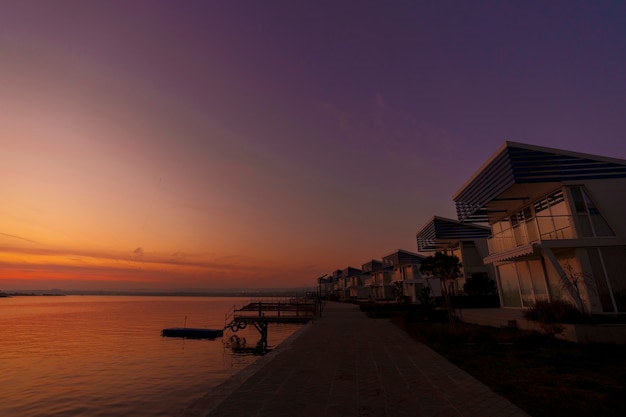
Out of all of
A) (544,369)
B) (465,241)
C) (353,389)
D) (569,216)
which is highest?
(465,241)

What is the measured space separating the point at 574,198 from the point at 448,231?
2027 cm

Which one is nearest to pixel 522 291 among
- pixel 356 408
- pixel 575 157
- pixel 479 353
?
pixel 575 157

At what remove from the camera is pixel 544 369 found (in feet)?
29.6

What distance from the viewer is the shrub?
13.5 m

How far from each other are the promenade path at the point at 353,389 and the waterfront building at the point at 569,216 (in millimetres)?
8651

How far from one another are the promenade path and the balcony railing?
380 inches

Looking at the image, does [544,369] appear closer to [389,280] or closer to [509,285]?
[509,285]

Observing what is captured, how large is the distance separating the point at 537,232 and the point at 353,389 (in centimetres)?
1583

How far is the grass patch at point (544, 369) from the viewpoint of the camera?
6.31m

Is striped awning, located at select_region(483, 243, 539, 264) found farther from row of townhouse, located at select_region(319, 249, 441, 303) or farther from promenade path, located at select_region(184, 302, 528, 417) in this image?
promenade path, located at select_region(184, 302, 528, 417)

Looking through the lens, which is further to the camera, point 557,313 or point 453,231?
point 453,231

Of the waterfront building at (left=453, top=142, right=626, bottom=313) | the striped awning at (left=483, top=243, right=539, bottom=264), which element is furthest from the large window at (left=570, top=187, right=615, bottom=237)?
the striped awning at (left=483, top=243, right=539, bottom=264)

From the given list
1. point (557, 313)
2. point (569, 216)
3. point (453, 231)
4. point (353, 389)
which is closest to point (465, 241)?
point (453, 231)

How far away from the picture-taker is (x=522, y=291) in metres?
20.9
